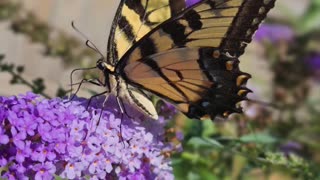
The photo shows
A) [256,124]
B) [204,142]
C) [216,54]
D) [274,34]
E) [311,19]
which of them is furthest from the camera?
[274,34]

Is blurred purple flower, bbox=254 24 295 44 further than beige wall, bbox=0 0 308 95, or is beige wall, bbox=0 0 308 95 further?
beige wall, bbox=0 0 308 95

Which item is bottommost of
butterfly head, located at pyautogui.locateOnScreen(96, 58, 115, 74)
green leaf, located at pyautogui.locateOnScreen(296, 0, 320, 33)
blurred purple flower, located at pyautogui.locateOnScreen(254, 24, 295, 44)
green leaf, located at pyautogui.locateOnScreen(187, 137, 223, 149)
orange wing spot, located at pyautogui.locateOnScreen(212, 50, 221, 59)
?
Result: green leaf, located at pyautogui.locateOnScreen(187, 137, 223, 149)

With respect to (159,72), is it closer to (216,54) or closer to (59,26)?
(216,54)

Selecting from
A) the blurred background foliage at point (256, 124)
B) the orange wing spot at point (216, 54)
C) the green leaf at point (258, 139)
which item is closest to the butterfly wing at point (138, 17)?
the orange wing spot at point (216, 54)

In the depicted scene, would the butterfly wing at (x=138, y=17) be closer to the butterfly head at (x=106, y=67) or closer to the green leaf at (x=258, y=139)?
the butterfly head at (x=106, y=67)

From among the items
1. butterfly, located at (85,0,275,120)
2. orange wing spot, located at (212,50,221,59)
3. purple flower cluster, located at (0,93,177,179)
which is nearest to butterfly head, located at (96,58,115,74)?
butterfly, located at (85,0,275,120)

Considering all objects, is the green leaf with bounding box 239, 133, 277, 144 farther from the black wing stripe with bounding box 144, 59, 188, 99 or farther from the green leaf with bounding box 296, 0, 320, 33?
the green leaf with bounding box 296, 0, 320, 33

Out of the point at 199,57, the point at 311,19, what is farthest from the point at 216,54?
the point at 311,19
